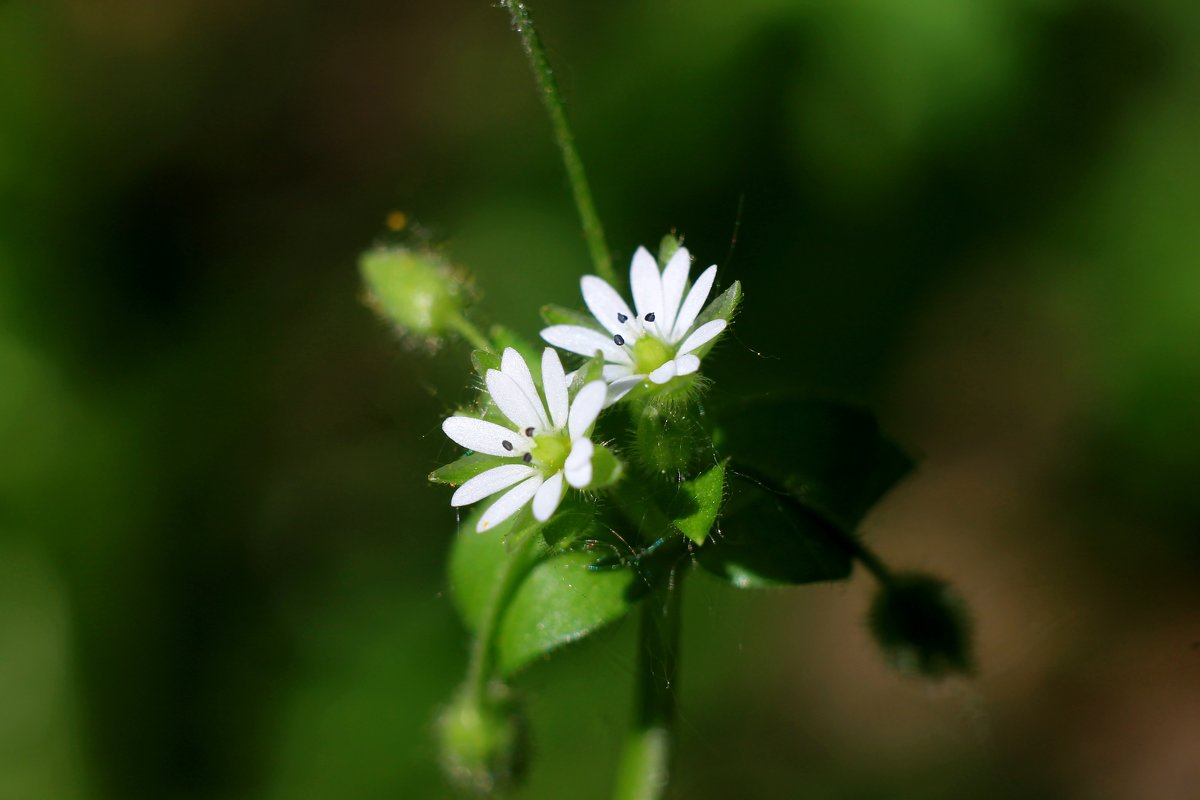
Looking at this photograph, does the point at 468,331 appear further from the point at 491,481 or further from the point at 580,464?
the point at 580,464

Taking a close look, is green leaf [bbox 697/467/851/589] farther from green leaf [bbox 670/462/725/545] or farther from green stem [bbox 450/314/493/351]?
green stem [bbox 450/314/493/351]

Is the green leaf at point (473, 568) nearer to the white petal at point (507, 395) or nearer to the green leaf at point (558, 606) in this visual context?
the green leaf at point (558, 606)

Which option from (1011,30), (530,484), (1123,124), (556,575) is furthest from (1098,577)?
(530,484)

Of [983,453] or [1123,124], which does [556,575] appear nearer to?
[983,453]

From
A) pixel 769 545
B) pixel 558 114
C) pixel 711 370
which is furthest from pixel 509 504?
pixel 711 370

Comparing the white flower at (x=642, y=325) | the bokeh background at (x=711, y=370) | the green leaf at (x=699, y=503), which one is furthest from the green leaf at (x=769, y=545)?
the bokeh background at (x=711, y=370)
